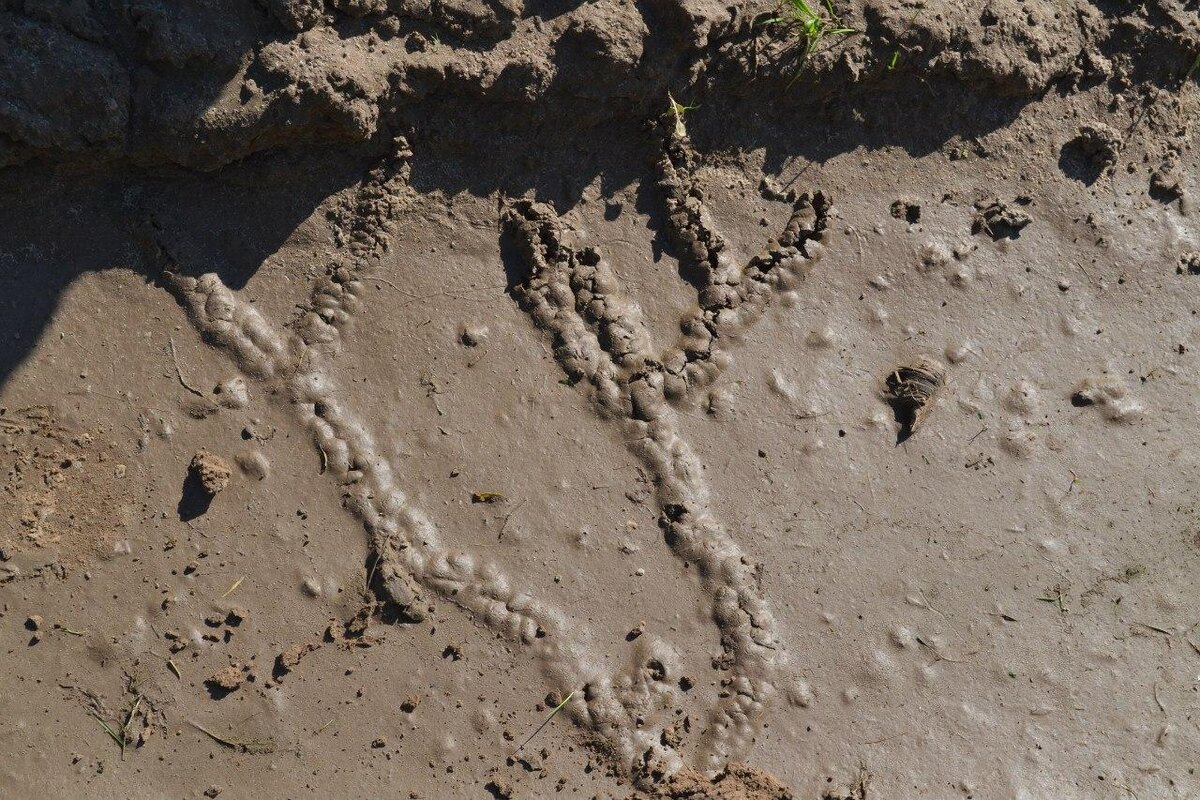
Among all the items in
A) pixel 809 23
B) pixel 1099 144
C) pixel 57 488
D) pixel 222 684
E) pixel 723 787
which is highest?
pixel 809 23

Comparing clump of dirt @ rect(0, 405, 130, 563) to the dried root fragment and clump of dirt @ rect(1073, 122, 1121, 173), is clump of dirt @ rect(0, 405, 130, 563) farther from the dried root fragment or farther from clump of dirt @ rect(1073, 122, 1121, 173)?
clump of dirt @ rect(1073, 122, 1121, 173)

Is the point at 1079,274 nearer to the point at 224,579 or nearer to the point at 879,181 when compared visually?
the point at 879,181

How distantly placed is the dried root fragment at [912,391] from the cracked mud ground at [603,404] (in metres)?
0.01

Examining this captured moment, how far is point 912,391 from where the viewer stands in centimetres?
337

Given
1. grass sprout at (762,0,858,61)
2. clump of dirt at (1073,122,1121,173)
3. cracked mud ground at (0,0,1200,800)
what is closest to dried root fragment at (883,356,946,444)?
cracked mud ground at (0,0,1200,800)

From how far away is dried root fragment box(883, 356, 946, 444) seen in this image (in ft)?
11.1

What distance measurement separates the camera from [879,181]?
11.4 feet

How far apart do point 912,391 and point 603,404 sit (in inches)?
42.8

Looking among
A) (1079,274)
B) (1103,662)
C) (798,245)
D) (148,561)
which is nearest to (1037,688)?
(1103,662)

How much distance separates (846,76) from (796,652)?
1981 mm

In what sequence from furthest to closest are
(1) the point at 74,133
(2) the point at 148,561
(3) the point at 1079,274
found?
1. (3) the point at 1079,274
2. (2) the point at 148,561
3. (1) the point at 74,133

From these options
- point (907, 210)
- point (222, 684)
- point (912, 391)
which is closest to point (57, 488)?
point (222, 684)

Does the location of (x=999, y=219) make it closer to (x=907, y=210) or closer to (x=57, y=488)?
(x=907, y=210)

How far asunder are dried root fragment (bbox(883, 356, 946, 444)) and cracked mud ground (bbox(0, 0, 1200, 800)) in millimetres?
15
